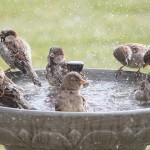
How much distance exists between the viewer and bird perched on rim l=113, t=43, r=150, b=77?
27.0 ft

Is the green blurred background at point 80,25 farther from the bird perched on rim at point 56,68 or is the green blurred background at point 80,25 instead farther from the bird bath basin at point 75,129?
the bird bath basin at point 75,129

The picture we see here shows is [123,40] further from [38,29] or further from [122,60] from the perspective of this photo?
[122,60]

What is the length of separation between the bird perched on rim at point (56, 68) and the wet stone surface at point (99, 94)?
0.10m

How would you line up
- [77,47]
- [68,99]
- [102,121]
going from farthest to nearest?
1. [77,47]
2. [68,99]
3. [102,121]

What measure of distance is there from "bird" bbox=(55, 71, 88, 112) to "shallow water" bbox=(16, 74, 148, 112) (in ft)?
0.80

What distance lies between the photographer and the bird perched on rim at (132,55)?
27.0ft

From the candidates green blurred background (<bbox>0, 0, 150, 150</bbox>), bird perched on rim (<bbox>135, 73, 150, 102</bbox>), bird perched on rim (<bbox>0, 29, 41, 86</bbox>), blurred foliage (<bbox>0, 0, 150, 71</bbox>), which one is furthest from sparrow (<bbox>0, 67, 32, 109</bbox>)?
blurred foliage (<bbox>0, 0, 150, 71</bbox>)

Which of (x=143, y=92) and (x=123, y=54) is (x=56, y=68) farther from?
(x=123, y=54)

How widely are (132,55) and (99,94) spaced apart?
2.25 m

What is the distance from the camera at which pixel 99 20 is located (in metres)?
15.6

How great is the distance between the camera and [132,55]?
8375 mm

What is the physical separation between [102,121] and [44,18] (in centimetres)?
1143

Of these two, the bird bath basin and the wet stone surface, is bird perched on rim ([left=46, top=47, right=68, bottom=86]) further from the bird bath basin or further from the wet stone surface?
the bird bath basin

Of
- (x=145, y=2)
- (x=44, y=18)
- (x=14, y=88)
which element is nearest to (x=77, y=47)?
(x=44, y=18)
